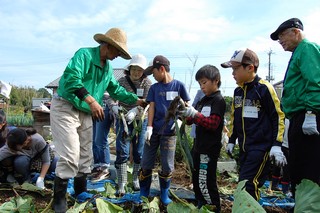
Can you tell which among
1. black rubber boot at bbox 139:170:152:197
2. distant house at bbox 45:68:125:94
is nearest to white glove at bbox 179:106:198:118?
black rubber boot at bbox 139:170:152:197

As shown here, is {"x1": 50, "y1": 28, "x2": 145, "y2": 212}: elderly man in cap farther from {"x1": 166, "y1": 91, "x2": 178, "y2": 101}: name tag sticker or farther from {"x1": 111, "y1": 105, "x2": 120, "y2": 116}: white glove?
{"x1": 111, "y1": 105, "x2": 120, "y2": 116}: white glove

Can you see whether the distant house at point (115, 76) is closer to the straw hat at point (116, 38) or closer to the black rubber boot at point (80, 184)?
the black rubber boot at point (80, 184)

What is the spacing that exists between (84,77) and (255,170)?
64.3 inches

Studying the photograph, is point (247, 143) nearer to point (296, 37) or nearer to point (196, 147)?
point (196, 147)

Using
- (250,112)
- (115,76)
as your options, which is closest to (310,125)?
(250,112)

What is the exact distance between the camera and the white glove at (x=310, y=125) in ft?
7.45

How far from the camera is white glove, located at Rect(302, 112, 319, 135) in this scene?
2.27m

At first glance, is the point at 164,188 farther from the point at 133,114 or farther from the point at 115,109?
the point at 115,109

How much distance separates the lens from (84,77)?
2.88 metres

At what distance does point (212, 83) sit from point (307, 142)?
3.08ft

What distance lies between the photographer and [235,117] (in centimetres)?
277

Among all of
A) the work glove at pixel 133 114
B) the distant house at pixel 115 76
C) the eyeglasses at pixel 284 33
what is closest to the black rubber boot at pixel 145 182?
the work glove at pixel 133 114

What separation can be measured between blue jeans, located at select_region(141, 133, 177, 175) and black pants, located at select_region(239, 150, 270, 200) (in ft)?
3.00

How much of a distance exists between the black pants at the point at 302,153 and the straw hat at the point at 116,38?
1.60 metres
